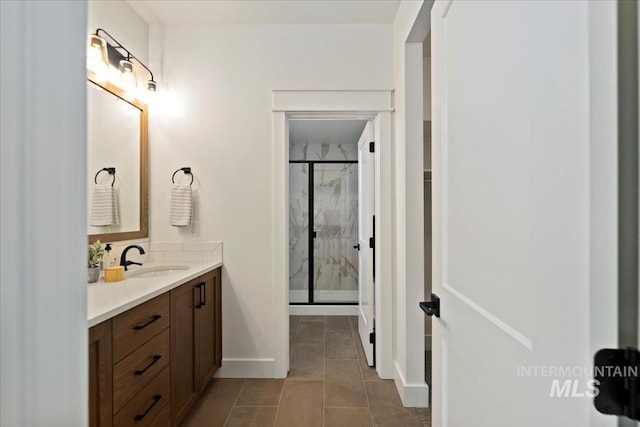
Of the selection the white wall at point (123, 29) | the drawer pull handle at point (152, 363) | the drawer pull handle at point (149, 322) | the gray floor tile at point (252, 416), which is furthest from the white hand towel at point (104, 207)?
the gray floor tile at point (252, 416)

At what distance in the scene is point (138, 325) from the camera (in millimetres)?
1388

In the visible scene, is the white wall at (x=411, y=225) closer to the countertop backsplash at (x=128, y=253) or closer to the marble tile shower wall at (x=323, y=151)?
the countertop backsplash at (x=128, y=253)

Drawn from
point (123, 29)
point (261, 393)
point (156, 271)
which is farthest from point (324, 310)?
point (123, 29)

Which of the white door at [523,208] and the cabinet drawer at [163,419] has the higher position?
the white door at [523,208]

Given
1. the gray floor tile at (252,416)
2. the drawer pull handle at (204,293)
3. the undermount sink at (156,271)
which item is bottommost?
the gray floor tile at (252,416)

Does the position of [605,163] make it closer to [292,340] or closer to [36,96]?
[36,96]

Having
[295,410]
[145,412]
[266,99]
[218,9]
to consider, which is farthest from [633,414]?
[218,9]

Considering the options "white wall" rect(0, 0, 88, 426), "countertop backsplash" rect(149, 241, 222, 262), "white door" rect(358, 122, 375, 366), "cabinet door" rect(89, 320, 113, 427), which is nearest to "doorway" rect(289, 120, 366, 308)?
"white door" rect(358, 122, 375, 366)

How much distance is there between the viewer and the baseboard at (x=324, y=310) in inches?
156

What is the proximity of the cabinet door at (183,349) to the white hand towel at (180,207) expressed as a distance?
54cm

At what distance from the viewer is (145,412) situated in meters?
1.43

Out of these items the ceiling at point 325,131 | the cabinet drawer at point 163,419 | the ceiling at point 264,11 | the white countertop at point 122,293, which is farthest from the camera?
the ceiling at point 325,131

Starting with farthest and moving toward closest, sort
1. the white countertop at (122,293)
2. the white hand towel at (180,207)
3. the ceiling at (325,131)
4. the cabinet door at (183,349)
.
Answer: the ceiling at (325,131), the white hand towel at (180,207), the cabinet door at (183,349), the white countertop at (122,293)

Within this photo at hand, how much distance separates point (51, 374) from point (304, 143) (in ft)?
13.2
